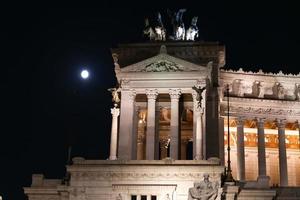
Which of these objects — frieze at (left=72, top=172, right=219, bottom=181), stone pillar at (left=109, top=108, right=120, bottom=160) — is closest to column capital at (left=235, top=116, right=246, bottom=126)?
stone pillar at (left=109, top=108, right=120, bottom=160)

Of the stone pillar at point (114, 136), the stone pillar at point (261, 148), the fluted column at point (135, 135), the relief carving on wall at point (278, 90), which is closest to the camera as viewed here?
the fluted column at point (135, 135)

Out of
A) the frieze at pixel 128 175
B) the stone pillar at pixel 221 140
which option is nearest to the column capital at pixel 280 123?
the stone pillar at pixel 221 140

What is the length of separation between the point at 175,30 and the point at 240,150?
729 inches

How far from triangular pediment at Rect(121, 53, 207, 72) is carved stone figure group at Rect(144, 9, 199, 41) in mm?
7403

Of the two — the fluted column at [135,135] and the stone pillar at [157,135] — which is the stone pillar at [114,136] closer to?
the fluted column at [135,135]

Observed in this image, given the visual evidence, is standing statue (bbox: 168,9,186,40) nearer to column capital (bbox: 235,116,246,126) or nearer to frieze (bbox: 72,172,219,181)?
column capital (bbox: 235,116,246,126)

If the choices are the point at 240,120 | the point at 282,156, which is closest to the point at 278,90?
the point at 240,120

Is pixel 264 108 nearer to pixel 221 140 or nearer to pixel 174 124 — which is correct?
pixel 221 140

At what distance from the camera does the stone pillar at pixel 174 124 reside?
7538 centimetres

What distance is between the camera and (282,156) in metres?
89.0

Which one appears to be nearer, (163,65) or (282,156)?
(163,65)

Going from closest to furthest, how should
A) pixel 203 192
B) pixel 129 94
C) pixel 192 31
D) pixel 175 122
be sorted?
pixel 203 192 < pixel 175 122 < pixel 129 94 < pixel 192 31

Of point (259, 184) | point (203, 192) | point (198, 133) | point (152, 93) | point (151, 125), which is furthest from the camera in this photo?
point (152, 93)

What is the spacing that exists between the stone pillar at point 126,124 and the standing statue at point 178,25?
1196cm
